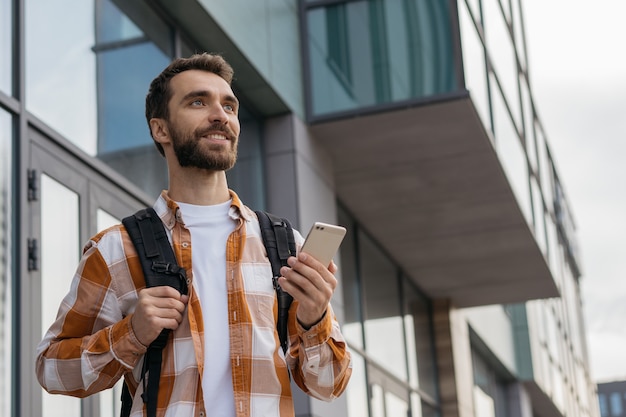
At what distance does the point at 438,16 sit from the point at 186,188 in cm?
714

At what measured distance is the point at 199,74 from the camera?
3486mm

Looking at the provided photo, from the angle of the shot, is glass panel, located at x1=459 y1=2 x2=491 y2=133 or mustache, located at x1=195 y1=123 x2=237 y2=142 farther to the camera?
glass panel, located at x1=459 y1=2 x2=491 y2=133

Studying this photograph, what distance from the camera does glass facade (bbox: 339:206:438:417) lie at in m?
12.5

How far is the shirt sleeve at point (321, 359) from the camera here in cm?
321

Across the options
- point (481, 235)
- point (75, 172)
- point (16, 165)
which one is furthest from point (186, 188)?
point (481, 235)

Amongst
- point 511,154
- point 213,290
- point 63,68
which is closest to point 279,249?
point 213,290

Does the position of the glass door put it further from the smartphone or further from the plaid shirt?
the smartphone

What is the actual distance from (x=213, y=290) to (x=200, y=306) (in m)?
0.07

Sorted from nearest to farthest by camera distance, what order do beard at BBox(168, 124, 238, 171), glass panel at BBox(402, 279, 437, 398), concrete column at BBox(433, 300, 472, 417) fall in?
1. beard at BBox(168, 124, 238, 171)
2. glass panel at BBox(402, 279, 437, 398)
3. concrete column at BBox(433, 300, 472, 417)

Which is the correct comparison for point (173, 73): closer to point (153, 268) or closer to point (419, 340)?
point (153, 268)

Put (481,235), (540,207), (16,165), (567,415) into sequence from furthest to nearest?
(567,415), (540,207), (481,235), (16,165)

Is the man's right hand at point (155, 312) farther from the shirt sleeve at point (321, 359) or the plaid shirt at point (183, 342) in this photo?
the shirt sleeve at point (321, 359)

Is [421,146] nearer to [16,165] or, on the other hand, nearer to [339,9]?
[339,9]

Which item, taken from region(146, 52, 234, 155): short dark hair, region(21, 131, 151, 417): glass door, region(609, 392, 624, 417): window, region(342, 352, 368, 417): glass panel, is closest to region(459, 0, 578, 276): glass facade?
region(342, 352, 368, 417): glass panel
